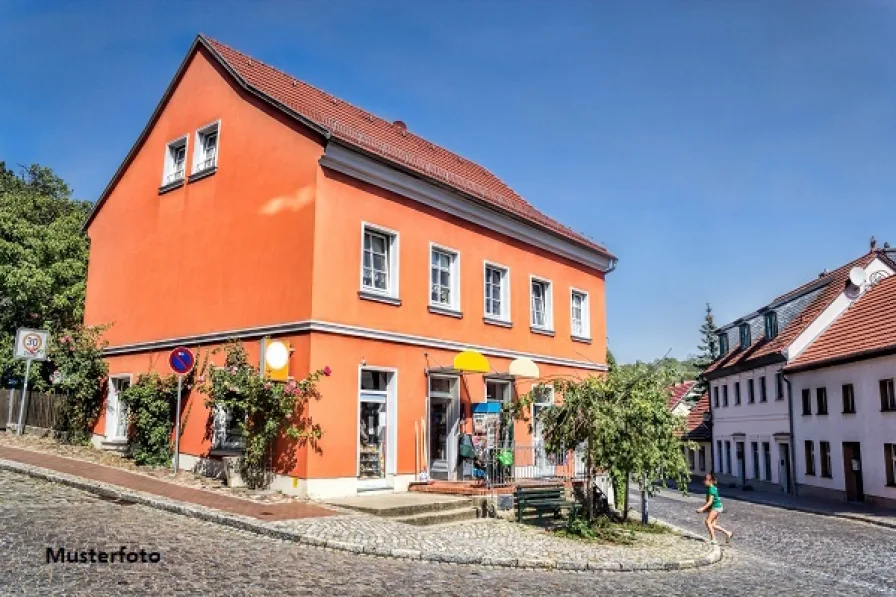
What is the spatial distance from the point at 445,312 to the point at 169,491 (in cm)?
769

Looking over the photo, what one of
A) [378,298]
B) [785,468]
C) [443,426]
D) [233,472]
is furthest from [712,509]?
[785,468]

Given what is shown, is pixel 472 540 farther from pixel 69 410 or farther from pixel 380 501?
pixel 69 410

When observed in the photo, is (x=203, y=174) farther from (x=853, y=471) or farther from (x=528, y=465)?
(x=853, y=471)

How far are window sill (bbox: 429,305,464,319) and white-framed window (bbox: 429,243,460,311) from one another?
6 centimetres

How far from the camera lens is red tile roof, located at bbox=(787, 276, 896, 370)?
86.5 feet

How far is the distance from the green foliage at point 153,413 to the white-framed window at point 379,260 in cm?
509

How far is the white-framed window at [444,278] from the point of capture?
18547mm

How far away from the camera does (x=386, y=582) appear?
8852 mm

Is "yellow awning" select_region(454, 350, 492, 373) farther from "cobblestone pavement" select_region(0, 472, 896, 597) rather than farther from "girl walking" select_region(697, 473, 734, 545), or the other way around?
"cobblestone pavement" select_region(0, 472, 896, 597)

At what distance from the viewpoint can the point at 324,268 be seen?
15.6m

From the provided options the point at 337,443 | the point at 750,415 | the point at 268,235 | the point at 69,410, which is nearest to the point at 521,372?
the point at 337,443

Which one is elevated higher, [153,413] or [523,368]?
[523,368]

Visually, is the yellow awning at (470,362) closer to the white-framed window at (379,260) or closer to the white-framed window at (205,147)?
the white-framed window at (379,260)

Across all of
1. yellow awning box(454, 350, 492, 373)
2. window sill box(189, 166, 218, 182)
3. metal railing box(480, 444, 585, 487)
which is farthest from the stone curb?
window sill box(189, 166, 218, 182)
